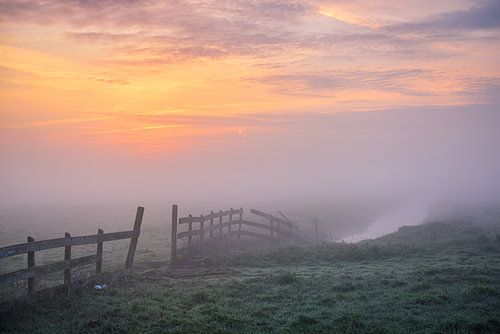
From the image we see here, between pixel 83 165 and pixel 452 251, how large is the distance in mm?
165859

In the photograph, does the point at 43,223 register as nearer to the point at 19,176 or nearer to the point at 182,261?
the point at 182,261

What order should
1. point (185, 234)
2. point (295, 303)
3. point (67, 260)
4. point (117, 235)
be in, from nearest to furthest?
1. point (295, 303)
2. point (67, 260)
3. point (117, 235)
4. point (185, 234)

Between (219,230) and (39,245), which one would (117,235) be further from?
(219,230)

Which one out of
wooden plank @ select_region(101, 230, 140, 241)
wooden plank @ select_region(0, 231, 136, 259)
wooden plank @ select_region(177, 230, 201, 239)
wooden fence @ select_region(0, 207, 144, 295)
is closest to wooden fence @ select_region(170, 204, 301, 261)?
wooden plank @ select_region(177, 230, 201, 239)

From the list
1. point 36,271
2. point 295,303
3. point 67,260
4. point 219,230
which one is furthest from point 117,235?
point 219,230

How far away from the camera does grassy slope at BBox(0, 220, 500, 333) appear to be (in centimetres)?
968

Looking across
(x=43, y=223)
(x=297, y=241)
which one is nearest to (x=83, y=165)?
(x=43, y=223)

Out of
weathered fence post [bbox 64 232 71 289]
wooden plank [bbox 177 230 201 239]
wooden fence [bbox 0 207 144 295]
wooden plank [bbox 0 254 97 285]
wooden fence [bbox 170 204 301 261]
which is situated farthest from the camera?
wooden plank [bbox 177 230 201 239]

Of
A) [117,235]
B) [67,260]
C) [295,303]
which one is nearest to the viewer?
[295,303]

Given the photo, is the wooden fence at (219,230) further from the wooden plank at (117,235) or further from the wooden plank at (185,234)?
the wooden plank at (117,235)

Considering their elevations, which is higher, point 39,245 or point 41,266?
point 39,245

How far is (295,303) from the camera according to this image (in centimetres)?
1184

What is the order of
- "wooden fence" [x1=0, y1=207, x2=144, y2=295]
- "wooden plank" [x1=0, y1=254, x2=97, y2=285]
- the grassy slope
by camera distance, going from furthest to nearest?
"wooden fence" [x1=0, y1=207, x2=144, y2=295]
"wooden plank" [x1=0, y1=254, x2=97, y2=285]
the grassy slope

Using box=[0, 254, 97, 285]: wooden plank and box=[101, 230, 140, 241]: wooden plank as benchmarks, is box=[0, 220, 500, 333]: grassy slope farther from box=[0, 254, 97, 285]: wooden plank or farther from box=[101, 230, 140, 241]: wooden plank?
box=[101, 230, 140, 241]: wooden plank
